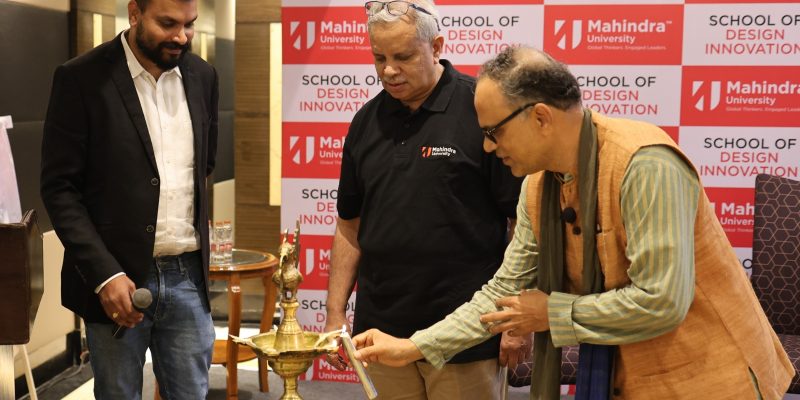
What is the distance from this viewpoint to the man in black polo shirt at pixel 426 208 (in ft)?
7.75

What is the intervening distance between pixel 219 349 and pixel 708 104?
2691 mm

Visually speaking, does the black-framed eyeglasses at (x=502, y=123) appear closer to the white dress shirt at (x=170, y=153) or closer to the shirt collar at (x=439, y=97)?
the shirt collar at (x=439, y=97)

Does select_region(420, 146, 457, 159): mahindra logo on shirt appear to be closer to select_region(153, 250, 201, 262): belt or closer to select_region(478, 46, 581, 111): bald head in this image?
select_region(478, 46, 581, 111): bald head

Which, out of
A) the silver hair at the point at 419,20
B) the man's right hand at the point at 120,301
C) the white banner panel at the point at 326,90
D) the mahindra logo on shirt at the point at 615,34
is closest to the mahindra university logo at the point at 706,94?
the mahindra logo on shirt at the point at 615,34

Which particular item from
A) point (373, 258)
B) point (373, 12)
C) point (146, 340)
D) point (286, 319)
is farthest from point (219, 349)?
point (286, 319)

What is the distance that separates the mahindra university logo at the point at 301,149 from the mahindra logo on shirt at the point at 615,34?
1193mm

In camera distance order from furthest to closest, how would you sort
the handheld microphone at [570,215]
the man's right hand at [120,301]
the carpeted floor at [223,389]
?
the carpeted floor at [223,389] < the man's right hand at [120,301] < the handheld microphone at [570,215]

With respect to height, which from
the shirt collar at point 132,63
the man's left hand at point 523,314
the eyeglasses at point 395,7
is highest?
the eyeglasses at point 395,7

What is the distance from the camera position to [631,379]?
70.2 inches

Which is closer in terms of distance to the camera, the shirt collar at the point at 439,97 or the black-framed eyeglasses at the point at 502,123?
the black-framed eyeglasses at the point at 502,123

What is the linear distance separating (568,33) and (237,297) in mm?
1985

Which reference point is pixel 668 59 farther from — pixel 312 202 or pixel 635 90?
pixel 312 202

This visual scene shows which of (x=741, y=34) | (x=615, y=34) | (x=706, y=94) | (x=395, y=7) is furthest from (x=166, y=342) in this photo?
(x=741, y=34)

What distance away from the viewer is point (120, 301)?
232cm
